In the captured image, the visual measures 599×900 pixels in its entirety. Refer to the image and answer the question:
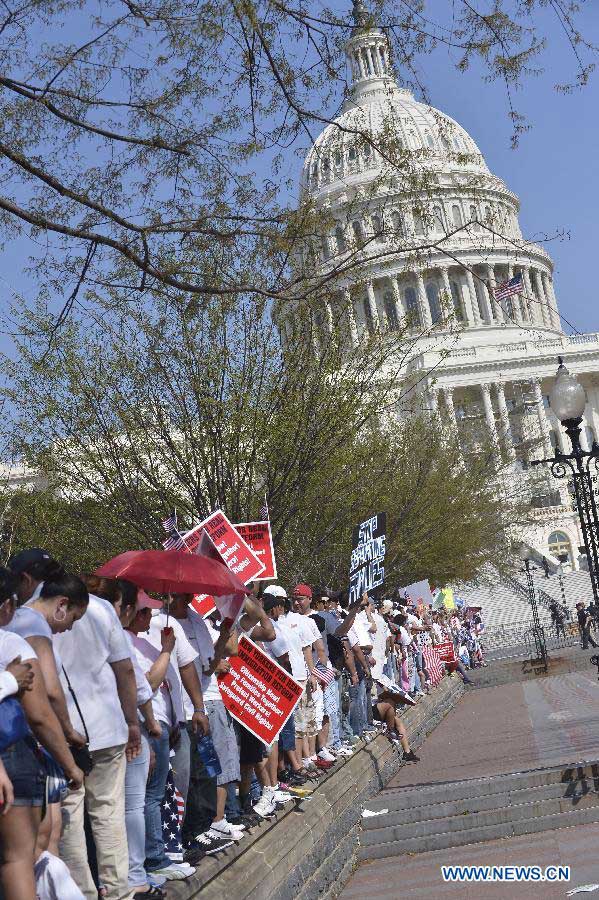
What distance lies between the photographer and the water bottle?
25.1 ft

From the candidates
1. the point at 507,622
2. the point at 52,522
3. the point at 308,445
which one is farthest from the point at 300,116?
the point at 507,622

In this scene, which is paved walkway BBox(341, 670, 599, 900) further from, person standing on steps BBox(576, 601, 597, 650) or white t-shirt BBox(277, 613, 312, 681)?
person standing on steps BBox(576, 601, 597, 650)

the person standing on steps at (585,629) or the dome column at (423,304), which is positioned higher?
the dome column at (423,304)

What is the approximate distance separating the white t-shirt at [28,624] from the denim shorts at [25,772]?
59 cm

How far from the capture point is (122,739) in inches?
239

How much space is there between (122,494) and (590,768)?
1036 centimetres

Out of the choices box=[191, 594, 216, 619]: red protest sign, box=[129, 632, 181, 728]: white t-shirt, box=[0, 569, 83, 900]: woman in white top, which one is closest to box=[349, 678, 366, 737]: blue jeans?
box=[191, 594, 216, 619]: red protest sign

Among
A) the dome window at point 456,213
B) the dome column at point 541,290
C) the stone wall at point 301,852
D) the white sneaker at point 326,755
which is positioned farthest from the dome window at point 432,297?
the white sneaker at point 326,755

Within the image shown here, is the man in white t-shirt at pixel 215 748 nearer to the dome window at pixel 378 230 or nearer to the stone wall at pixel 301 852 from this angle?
the stone wall at pixel 301 852

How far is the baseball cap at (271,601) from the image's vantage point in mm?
10575

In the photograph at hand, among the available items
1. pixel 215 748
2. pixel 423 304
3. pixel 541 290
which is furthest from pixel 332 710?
pixel 541 290

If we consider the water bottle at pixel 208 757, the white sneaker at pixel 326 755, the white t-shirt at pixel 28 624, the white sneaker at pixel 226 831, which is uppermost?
the white t-shirt at pixel 28 624

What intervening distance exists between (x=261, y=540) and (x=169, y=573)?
387cm

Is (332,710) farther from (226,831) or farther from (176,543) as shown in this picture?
(226,831)
